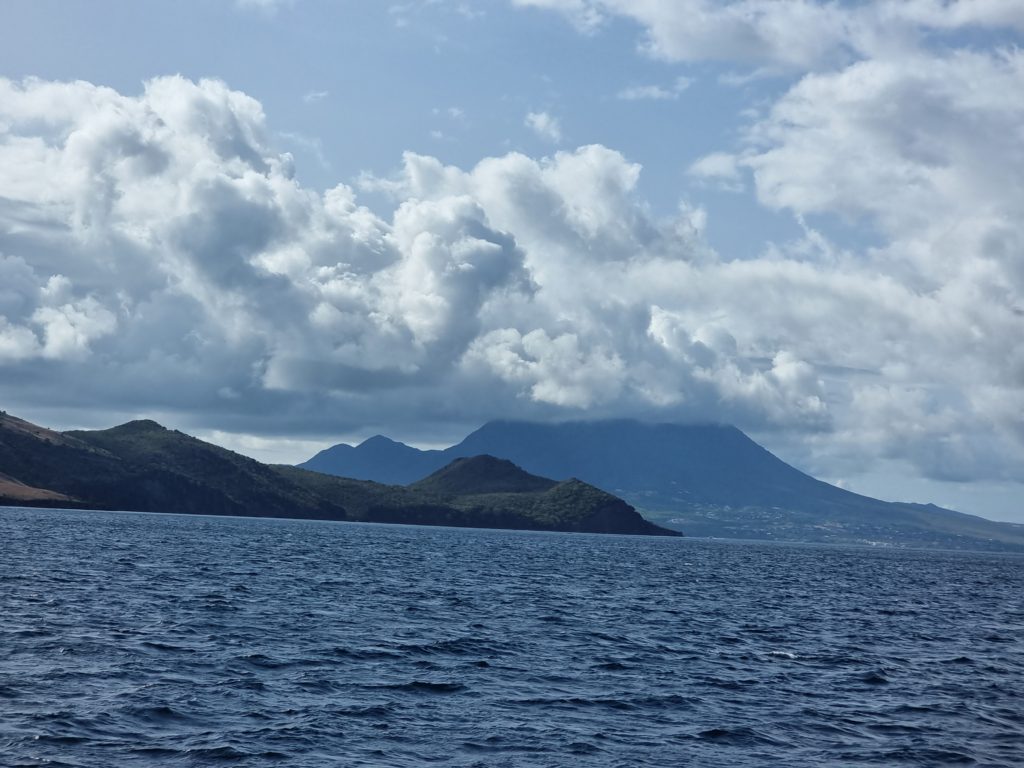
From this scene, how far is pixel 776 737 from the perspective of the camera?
42.8m

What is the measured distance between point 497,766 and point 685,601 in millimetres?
73324

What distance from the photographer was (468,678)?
170 ft

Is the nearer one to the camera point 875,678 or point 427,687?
point 427,687

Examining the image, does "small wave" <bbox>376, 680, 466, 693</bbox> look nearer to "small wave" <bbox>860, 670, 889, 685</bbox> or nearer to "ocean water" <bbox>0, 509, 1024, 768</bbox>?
"ocean water" <bbox>0, 509, 1024, 768</bbox>

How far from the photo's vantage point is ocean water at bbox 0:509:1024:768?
38.6 metres

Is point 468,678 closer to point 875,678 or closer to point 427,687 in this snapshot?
point 427,687

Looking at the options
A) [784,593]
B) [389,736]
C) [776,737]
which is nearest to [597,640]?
[776,737]

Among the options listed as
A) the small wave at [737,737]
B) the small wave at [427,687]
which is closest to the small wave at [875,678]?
the small wave at [737,737]

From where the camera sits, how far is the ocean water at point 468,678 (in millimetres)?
38594

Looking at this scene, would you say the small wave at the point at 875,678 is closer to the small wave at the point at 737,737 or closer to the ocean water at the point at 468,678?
the ocean water at the point at 468,678

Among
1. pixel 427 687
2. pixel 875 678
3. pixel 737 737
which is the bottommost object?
pixel 427 687

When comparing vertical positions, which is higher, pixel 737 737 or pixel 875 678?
pixel 875 678

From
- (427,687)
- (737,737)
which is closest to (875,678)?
(737,737)

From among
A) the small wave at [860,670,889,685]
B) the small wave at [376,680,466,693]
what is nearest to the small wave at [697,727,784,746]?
the small wave at [376,680,466,693]
